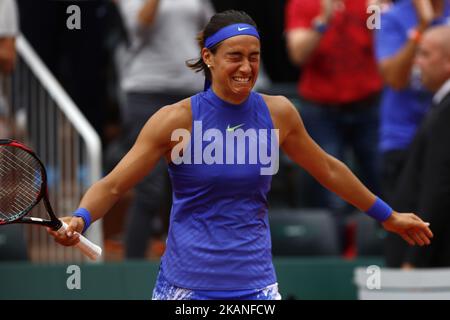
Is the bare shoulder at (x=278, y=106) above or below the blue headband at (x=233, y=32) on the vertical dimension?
below

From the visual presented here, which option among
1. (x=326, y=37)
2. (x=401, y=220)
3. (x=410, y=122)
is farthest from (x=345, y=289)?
(x=401, y=220)

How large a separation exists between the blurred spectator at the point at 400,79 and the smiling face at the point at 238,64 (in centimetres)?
286

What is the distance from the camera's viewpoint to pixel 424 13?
7609 mm

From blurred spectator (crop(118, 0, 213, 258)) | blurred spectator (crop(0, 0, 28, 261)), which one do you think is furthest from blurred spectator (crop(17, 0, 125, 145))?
blurred spectator (crop(118, 0, 213, 258))

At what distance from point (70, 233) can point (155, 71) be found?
3177 millimetres

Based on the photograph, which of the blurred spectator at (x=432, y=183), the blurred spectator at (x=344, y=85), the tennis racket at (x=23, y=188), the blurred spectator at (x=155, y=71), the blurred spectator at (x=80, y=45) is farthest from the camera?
the blurred spectator at (x=80, y=45)

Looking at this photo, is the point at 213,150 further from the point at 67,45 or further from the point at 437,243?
the point at 67,45

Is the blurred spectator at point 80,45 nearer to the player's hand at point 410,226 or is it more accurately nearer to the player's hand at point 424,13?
the player's hand at point 424,13

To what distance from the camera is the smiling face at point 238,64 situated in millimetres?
4934

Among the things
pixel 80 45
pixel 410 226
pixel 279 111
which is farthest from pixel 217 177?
pixel 80 45

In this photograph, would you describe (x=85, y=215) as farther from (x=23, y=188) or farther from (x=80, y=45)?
(x=80, y=45)

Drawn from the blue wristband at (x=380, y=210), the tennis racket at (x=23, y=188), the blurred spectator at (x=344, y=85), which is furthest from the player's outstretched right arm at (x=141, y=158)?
the blurred spectator at (x=344, y=85)

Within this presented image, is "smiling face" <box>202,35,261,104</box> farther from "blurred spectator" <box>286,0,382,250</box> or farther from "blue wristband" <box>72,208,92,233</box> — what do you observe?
"blurred spectator" <box>286,0,382,250</box>
